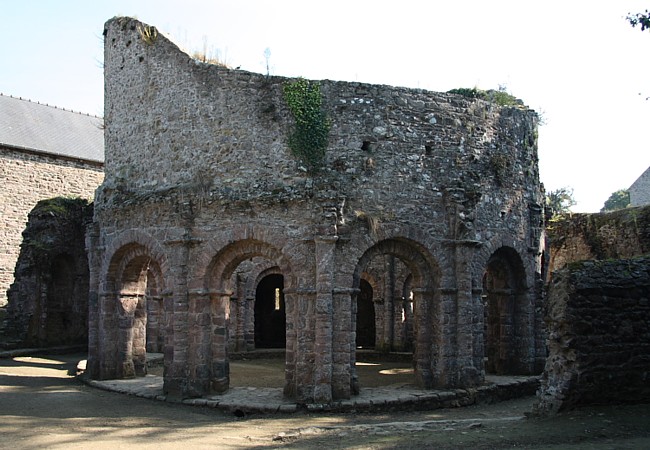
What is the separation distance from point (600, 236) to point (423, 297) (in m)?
8.23

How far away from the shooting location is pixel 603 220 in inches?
706

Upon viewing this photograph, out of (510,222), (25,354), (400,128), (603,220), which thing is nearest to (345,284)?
(400,128)

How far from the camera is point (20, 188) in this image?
2544 centimetres

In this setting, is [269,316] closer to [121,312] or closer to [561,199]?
[121,312]

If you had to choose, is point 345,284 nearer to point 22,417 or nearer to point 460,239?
point 460,239

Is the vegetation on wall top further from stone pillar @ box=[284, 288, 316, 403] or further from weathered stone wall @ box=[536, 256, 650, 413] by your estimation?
weathered stone wall @ box=[536, 256, 650, 413]

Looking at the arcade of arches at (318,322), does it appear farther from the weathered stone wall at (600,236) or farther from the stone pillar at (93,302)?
the weathered stone wall at (600,236)

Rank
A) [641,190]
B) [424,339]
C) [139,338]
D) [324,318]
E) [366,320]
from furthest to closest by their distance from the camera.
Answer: [641,190]
[366,320]
[139,338]
[424,339]
[324,318]

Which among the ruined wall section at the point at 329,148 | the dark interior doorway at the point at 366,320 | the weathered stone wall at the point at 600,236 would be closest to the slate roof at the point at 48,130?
the dark interior doorway at the point at 366,320

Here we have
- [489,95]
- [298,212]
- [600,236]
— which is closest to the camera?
[298,212]

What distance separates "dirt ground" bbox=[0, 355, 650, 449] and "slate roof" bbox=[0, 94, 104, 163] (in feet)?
53.5

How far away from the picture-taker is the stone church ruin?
450 inches

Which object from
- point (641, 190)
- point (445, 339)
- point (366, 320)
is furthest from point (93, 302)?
point (641, 190)

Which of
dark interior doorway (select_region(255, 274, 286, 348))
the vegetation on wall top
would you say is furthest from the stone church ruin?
dark interior doorway (select_region(255, 274, 286, 348))
